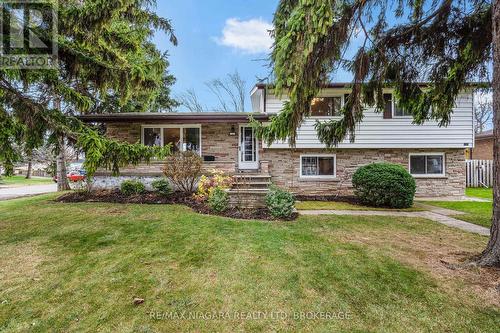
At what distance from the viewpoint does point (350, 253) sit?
4.32 meters

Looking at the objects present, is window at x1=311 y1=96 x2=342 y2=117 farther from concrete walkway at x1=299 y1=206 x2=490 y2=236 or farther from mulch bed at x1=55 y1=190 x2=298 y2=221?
mulch bed at x1=55 y1=190 x2=298 y2=221

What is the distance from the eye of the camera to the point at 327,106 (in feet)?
37.2

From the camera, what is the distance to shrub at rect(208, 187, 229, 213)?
7449 mm

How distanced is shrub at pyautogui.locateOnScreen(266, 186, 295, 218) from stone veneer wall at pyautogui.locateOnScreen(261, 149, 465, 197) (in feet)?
13.8

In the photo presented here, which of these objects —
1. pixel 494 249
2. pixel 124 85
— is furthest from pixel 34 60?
pixel 494 249

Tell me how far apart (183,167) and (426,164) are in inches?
421

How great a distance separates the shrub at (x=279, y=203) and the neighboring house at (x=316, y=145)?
3.19 m

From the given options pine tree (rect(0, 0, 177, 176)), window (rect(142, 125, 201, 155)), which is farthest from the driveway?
pine tree (rect(0, 0, 177, 176))

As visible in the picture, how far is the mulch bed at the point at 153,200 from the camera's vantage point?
7312mm

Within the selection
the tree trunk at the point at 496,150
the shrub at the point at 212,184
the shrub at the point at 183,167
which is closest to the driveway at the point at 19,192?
the shrub at the point at 183,167

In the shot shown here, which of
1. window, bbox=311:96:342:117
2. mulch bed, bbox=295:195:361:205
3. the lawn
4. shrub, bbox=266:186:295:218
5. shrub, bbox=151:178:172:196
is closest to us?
the lawn

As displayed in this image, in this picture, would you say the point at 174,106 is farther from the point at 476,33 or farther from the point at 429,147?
the point at 476,33

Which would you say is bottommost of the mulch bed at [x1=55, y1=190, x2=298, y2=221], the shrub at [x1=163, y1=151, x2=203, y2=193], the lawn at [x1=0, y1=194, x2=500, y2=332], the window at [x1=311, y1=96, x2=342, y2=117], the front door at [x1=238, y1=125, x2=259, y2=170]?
the lawn at [x1=0, y1=194, x2=500, y2=332]

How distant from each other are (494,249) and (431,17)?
14.3 feet
